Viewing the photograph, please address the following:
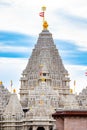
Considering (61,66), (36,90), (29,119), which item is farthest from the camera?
(61,66)

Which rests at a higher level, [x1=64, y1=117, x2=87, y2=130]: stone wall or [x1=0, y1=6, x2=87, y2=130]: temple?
[x1=0, y1=6, x2=87, y2=130]: temple

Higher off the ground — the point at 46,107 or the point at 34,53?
the point at 34,53

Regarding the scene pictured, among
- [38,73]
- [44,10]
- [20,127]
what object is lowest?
[20,127]

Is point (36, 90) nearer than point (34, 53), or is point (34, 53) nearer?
point (36, 90)

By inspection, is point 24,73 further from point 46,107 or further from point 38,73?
point 46,107

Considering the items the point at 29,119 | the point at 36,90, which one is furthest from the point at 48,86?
the point at 29,119

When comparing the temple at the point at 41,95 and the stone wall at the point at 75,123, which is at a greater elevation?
the temple at the point at 41,95

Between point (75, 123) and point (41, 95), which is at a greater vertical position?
point (41, 95)

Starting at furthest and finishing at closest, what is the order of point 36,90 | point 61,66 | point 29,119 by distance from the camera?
point 61,66 < point 36,90 < point 29,119

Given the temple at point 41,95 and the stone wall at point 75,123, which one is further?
the temple at point 41,95

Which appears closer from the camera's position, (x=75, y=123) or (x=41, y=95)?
(x=75, y=123)

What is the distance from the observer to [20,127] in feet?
336

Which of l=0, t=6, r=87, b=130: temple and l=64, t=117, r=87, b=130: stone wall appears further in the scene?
l=0, t=6, r=87, b=130: temple

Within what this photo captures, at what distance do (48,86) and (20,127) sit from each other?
7.98 metres
